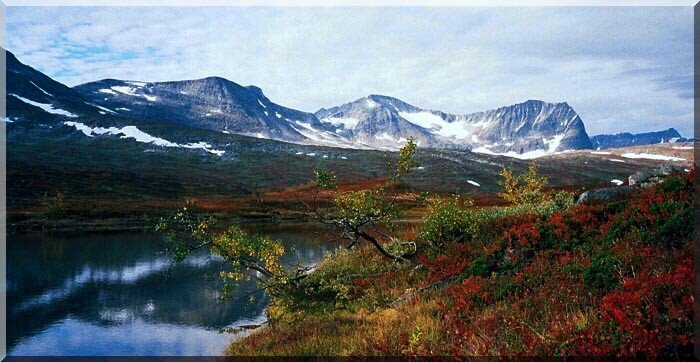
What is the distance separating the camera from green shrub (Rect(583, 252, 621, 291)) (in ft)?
35.6

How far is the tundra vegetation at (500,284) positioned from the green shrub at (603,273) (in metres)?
0.03

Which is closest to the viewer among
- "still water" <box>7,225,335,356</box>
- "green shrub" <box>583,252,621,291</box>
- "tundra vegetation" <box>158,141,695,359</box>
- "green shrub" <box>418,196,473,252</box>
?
"tundra vegetation" <box>158,141,695,359</box>

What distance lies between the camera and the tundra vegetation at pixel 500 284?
848cm

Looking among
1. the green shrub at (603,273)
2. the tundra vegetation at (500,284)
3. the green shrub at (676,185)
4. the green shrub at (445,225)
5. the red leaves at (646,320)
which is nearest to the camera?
the red leaves at (646,320)

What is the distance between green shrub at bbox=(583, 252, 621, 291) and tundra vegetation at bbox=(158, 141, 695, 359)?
3cm

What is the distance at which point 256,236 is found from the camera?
17.0 meters

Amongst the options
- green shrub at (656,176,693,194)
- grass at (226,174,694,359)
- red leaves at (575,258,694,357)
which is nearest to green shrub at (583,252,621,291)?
grass at (226,174,694,359)

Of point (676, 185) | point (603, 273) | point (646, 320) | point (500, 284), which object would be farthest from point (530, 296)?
point (676, 185)

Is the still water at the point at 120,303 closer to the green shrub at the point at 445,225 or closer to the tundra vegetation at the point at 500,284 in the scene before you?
the tundra vegetation at the point at 500,284

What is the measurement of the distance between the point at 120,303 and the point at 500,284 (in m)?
23.0

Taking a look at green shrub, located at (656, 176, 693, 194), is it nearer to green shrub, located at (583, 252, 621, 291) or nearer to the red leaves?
green shrub, located at (583, 252, 621, 291)

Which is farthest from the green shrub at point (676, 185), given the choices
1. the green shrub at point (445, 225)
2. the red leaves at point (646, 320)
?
the green shrub at point (445, 225)

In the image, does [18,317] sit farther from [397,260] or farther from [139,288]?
[397,260]

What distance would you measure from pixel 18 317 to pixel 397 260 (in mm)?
19376
